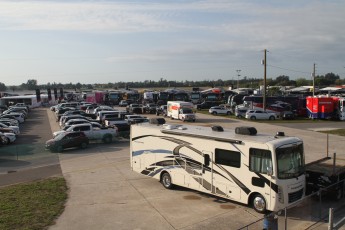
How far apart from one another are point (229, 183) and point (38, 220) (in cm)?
696

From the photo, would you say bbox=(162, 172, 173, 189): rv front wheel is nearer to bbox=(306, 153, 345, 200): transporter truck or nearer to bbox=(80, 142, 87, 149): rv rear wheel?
bbox=(306, 153, 345, 200): transporter truck

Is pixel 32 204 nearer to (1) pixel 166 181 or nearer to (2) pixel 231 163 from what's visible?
(1) pixel 166 181

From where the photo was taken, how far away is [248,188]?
43.8 ft

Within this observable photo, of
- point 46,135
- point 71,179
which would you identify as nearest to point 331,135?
point 71,179

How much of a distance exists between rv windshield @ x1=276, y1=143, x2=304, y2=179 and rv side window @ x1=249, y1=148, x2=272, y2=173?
33 cm

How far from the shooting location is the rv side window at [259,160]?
12.7 meters

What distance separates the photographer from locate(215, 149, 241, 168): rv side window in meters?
13.7

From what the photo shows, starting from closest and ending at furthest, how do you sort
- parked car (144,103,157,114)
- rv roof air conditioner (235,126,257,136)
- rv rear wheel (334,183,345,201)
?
1. rv roof air conditioner (235,126,257,136)
2. rv rear wheel (334,183,345,201)
3. parked car (144,103,157,114)

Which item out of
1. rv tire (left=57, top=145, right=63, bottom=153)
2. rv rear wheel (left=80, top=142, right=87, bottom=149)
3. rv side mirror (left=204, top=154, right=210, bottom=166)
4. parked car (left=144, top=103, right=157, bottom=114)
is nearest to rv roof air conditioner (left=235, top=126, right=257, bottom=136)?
rv side mirror (left=204, top=154, right=210, bottom=166)

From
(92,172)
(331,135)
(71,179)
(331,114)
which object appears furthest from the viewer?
(331,114)

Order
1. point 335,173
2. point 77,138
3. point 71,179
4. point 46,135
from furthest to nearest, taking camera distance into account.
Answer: point 46,135, point 77,138, point 71,179, point 335,173

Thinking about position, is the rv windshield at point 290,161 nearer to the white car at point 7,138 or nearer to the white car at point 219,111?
the white car at point 7,138

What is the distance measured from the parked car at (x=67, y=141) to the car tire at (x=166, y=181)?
13.6m

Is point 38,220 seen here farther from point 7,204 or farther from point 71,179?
point 71,179
